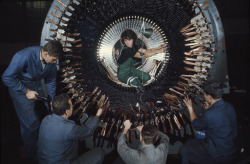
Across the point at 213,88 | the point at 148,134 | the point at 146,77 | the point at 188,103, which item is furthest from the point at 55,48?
the point at 213,88

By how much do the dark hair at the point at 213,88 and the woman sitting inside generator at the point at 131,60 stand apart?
1.52 ft

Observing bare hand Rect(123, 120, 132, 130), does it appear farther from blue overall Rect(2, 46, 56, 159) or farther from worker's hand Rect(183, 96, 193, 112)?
blue overall Rect(2, 46, 56, 159)

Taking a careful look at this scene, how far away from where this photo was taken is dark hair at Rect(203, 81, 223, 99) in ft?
4.97

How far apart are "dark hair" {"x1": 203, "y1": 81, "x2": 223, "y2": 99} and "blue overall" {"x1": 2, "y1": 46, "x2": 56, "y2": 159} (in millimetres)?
1235

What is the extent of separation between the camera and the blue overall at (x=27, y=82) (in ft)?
4.82

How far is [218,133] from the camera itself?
4.99 ft

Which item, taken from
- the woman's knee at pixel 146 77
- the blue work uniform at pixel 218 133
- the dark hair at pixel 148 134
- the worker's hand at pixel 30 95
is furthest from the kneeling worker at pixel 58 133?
the blue work uniform at pixel 218 133

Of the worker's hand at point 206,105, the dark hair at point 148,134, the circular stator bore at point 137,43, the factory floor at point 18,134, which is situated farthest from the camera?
the factory floor at point 18,134

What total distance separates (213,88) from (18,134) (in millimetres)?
1961

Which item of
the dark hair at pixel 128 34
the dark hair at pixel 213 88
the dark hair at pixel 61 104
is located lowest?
the dark hair at pixel 61 104

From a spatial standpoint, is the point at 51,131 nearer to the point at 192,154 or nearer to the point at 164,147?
the point at 164,147

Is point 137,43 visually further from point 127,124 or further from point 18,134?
point 18,134

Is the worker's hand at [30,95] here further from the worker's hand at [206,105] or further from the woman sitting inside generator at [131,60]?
the worker's hand at [206,105]

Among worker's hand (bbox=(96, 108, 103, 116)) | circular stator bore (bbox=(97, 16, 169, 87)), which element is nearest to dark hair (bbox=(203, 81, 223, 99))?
circular stator bore (bbox=(97, 16, 169, 87))
